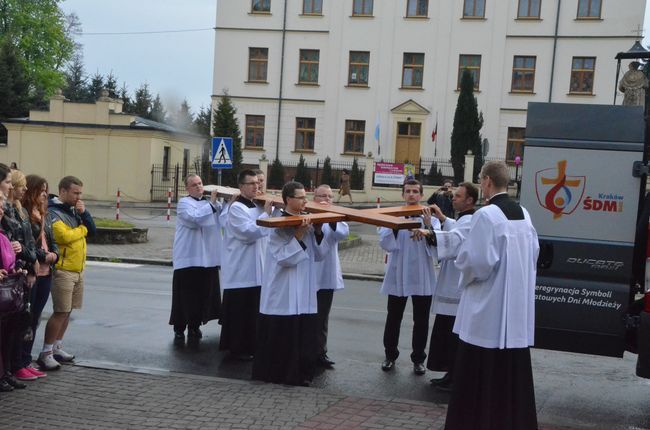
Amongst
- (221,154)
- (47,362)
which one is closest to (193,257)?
(47,362)

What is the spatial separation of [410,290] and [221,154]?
37.2 feet

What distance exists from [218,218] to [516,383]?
4.76 metres

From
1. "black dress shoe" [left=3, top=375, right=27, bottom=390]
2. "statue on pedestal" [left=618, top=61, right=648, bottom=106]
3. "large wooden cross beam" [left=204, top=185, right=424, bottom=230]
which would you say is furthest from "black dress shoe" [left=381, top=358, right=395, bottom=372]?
"statue on pedestal" [left=618, top=61, right=648, bottom=106]

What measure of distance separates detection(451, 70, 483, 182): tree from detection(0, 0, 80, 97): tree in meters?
31.0

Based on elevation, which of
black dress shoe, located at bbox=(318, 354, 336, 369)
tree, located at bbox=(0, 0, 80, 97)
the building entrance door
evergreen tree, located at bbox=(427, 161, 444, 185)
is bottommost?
black dress shoe, located at bbox=(318, 354, 336, 369)

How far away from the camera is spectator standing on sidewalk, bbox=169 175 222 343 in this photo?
926 centimetres

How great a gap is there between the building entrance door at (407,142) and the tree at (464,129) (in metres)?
3.36

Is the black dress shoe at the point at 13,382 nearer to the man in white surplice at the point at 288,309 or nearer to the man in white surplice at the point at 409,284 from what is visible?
the man in white surplice at the point at 288,309

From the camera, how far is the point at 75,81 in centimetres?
6825

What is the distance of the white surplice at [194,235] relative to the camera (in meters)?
9.25

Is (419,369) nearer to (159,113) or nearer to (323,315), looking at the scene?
(323,315)

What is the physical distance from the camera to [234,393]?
665cm

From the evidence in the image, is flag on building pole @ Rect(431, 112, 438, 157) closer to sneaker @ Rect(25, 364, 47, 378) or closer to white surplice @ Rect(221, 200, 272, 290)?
white surplice @ Rect(221, 200, 272, 290)

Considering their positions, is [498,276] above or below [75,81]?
below
